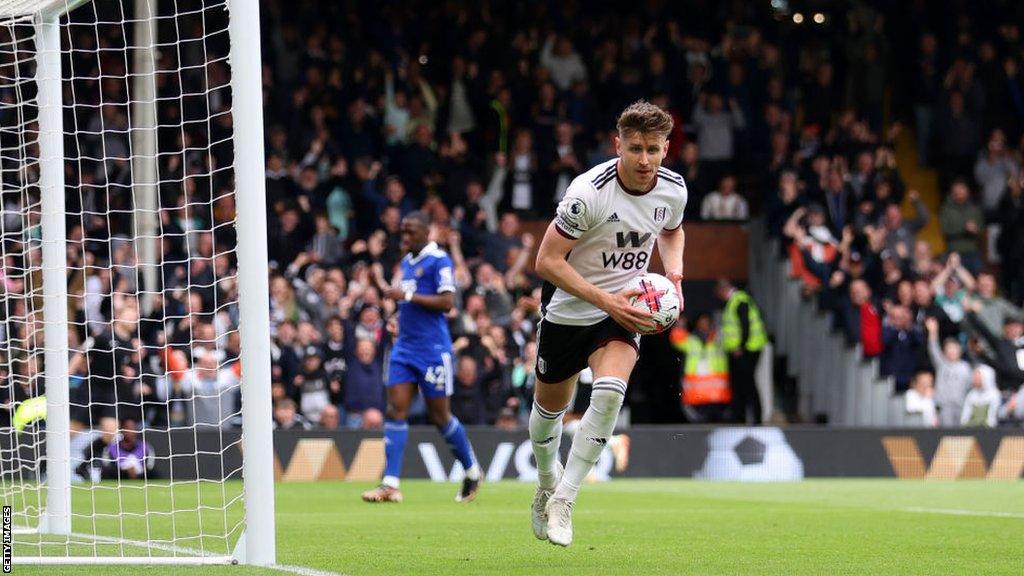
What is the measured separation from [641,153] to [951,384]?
12.7m

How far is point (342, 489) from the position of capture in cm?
1520

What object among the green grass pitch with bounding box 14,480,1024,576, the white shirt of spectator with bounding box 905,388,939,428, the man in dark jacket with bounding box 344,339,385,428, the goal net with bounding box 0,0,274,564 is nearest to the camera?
the goal net with bounding box 0,0,274,564

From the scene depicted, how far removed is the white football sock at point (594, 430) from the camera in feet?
26.0

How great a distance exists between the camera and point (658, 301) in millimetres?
7871

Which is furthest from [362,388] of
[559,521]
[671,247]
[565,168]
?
[559,521]

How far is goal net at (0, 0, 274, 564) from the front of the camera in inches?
295

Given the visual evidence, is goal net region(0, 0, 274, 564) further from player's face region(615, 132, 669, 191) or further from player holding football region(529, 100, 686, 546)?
player's face region(615, 132, 669, 191)

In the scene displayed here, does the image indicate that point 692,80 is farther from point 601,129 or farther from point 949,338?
point 949,338

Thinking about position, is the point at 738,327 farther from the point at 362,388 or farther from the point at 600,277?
the point at 600,277

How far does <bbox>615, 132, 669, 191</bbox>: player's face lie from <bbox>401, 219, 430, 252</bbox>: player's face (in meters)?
4.69

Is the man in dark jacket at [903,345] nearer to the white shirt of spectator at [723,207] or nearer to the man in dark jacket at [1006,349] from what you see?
the man in dark jacket at [1006,349]

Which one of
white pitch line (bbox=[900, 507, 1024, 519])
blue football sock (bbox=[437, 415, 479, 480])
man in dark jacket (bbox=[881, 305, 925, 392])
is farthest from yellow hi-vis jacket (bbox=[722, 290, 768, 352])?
blue football sock (bbox=[437, 415, 479, 480])

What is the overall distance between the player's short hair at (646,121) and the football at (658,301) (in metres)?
0.74

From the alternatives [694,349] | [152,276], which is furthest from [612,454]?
[152,276]
